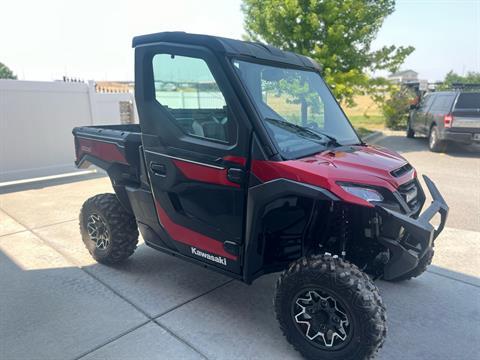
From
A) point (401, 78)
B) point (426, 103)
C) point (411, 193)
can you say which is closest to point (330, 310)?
point (411, 193)

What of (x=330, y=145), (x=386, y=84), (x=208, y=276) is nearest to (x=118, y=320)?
(x=208, y=276)

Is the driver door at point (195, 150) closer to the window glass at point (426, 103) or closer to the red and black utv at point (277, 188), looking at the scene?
the red and black utv at point (277, 188)

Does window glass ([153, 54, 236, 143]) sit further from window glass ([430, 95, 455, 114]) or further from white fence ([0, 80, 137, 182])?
window glass ([430, 95, 455, 114])

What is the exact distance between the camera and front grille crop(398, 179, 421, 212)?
2.56 m

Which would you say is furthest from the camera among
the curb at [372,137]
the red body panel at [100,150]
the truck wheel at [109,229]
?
the curb at [372,137]

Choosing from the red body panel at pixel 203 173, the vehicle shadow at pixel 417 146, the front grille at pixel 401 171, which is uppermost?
the front grille at pixel 401 171

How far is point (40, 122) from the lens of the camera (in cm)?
805

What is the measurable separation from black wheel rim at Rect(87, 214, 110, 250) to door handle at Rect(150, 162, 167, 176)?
3.44 feet

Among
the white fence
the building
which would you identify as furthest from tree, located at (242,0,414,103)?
the white fence

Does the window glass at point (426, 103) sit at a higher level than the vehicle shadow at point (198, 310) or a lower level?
higher

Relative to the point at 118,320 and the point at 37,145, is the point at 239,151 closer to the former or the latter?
the point at 118,320

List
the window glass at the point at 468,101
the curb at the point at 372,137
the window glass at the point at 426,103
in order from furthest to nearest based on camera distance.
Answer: the curb at the point at 372,137
the window glass at the point at 426,103
the window glass at the point at 468,101

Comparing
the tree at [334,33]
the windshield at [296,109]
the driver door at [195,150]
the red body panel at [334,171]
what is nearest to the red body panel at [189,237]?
the driver door at [195,150]

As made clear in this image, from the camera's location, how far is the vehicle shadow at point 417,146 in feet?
35.2
